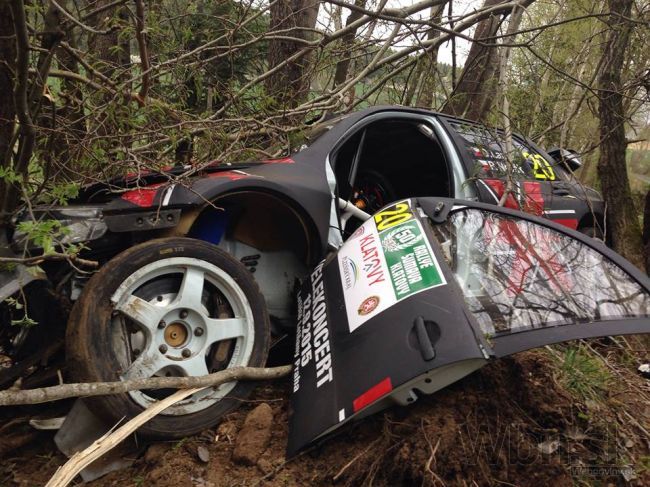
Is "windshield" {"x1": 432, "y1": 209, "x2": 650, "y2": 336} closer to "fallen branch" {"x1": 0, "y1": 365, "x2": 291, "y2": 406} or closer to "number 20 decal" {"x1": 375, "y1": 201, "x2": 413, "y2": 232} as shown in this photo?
"number 20 decal" {"x1": 375, "y1": 201, "x2": 413, "y2": 232}

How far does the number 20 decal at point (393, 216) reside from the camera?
2678mm

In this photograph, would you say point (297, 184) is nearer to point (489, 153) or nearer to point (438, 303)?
point (438, 303)

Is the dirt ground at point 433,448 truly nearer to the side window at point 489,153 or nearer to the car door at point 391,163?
the car door at point 391,163

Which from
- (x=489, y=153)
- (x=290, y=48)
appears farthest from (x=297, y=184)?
(x=290, y=48)

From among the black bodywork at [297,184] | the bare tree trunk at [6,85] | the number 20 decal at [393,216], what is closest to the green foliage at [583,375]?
the number 20 decal at [393,216]

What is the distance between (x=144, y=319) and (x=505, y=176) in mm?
3064

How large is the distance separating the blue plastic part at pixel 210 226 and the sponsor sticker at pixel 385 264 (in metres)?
0.70

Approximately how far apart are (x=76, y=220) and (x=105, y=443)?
0.97 m

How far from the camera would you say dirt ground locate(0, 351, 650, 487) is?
203 cm

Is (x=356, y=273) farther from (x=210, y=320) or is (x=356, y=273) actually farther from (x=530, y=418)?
(x=530, y=418)

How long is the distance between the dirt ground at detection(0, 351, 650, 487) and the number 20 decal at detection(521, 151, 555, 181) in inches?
101

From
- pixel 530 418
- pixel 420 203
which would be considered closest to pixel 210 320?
pixel 420 203

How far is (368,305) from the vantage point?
230cm

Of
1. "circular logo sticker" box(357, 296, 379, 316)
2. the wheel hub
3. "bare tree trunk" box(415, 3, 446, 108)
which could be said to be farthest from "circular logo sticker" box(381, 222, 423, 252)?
"bare tree trunk" box(415, 3, 446, 108)
